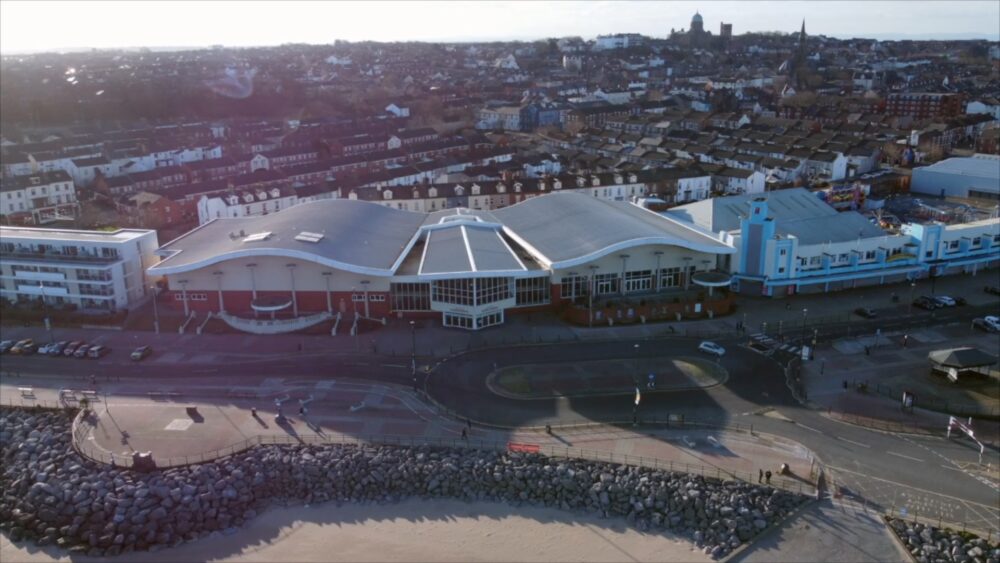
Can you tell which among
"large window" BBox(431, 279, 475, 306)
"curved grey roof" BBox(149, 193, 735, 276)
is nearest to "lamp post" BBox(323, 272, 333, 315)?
"curved grey roof" BBox(149, 193, 735, 276)

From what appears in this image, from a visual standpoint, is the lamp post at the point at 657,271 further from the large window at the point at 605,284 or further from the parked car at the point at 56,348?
the parked car at the point at 56,348

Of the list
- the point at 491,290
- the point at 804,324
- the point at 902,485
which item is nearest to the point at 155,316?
the point at 491,290

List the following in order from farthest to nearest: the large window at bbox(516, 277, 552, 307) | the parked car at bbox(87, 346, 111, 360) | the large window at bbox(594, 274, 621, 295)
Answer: the large window at bbox(594, 274, 621, 295) → the large window at bbox(516, 277, 552, 307) → the parked car at bbox(87, 346, 111, 360)

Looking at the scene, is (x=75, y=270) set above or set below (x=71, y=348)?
above

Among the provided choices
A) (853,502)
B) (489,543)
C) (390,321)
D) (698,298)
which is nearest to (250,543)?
(489,543)

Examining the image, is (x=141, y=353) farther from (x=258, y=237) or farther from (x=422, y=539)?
(x=422, y=539)

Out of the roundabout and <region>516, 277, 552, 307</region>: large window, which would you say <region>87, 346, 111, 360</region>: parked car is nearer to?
the roundabout

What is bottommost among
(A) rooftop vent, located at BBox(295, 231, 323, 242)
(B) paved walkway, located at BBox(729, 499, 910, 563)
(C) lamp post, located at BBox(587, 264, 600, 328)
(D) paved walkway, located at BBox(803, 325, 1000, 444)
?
(B) paved walkway, located at BBox(729, 499, 910, 563)
